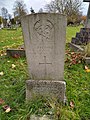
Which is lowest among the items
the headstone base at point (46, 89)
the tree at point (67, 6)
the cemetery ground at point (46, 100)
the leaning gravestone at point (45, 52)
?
the cemetery ground at point (46, 100)

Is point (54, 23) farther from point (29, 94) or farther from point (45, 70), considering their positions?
point (29, 94)

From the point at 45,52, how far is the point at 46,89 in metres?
0.60

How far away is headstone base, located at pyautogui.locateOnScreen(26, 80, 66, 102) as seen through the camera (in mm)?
2463

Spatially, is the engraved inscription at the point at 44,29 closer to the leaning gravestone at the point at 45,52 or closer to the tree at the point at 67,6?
the leaning gravestone at the point at 45,52

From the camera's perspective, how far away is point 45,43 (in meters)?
2.29

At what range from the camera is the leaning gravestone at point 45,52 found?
7.00ft

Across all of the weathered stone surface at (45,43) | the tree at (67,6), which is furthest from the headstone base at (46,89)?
the tree at (67,6)

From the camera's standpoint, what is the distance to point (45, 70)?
2.50m

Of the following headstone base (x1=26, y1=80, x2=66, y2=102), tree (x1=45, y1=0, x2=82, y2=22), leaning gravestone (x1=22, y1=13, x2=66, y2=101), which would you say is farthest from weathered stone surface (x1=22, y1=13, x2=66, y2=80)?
tree (x1=45, y1=0, x2=82, y2=22)

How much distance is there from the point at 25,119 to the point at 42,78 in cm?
68

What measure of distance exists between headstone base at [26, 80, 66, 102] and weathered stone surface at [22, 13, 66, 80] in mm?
104

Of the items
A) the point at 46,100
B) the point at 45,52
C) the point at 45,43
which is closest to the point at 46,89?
the point at 46,100

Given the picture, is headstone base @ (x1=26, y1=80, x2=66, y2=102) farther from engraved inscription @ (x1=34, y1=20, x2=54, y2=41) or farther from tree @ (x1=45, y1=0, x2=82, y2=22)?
tree @ (x1=45, y1=0, x2=82, y2=22)

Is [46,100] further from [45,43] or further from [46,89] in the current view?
[45,43]
